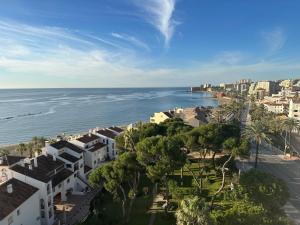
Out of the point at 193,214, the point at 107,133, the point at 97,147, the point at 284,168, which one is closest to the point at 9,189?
the point at 193,214

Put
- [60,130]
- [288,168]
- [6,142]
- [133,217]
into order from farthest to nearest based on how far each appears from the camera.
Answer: [60,130], [6,142], [288,168], [133,217]

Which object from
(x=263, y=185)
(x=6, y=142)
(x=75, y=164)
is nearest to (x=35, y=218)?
(x=75, y=164)

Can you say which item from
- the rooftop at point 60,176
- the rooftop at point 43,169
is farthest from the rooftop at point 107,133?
A: the rooftop at point 60,176

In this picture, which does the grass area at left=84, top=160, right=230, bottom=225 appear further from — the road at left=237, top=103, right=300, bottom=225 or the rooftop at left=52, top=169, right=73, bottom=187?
the road at left=237, top=103, right=300, bottom=225

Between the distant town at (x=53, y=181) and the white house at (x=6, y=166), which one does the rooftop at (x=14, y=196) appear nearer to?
the distant town at (x=53, y=181)

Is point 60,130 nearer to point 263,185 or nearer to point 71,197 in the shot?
point 71,197

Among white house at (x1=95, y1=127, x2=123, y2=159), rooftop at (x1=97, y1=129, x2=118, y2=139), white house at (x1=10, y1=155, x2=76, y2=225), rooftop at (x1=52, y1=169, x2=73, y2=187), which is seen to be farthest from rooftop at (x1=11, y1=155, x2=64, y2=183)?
rooftop at (x1=97, y1=129, x2=118, y2=139)
